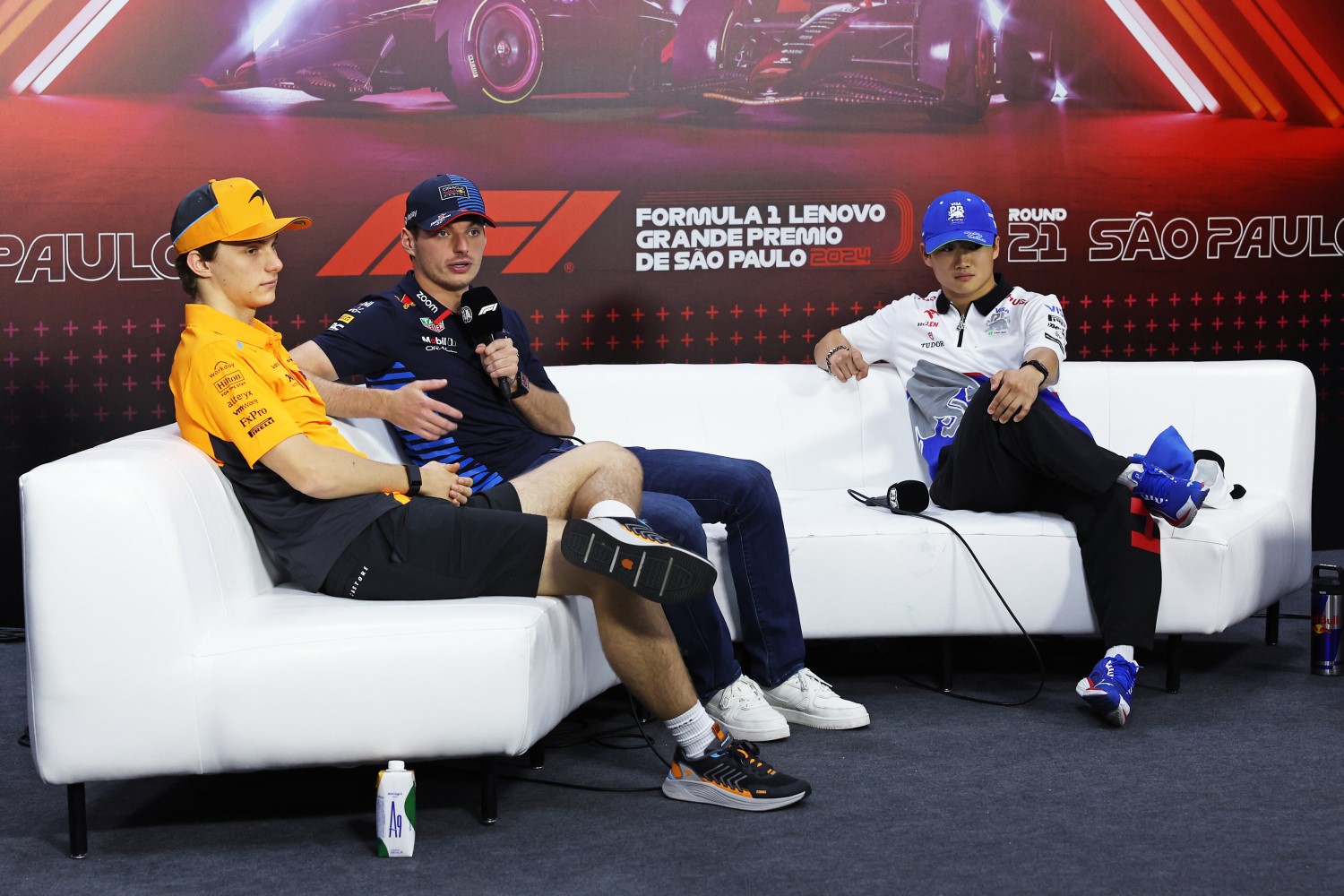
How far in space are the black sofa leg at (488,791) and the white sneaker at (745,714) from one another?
58 cm

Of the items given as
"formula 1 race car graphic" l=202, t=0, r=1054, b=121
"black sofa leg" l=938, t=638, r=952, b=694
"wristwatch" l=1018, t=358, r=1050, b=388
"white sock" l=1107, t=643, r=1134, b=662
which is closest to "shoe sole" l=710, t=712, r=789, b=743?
"black sofa leg" l=938, t=638, r=952, b=694

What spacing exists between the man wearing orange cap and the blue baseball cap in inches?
57.0

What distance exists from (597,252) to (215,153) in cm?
120

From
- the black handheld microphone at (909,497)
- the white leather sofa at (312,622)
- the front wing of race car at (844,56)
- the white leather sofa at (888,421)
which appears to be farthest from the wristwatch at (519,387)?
the front wing of race car at (844,56)

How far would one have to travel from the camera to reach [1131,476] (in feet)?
9.93

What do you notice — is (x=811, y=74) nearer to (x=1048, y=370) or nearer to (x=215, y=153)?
(x=1048, y=370)

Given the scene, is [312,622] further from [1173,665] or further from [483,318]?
[1173,665]

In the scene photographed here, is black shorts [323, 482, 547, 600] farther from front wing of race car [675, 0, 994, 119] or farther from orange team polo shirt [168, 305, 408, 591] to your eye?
front wing of race car [675, 0, 994, 119]

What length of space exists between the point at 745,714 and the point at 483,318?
1020mm

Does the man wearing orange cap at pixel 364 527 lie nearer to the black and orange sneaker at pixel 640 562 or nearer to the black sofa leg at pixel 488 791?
the black and orange sneaker at pixel 640 562

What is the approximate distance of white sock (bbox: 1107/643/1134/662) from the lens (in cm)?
297

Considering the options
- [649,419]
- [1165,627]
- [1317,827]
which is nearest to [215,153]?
[649,419]

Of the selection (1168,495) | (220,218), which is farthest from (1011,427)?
(220,218)

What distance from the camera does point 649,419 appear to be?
3609mm
